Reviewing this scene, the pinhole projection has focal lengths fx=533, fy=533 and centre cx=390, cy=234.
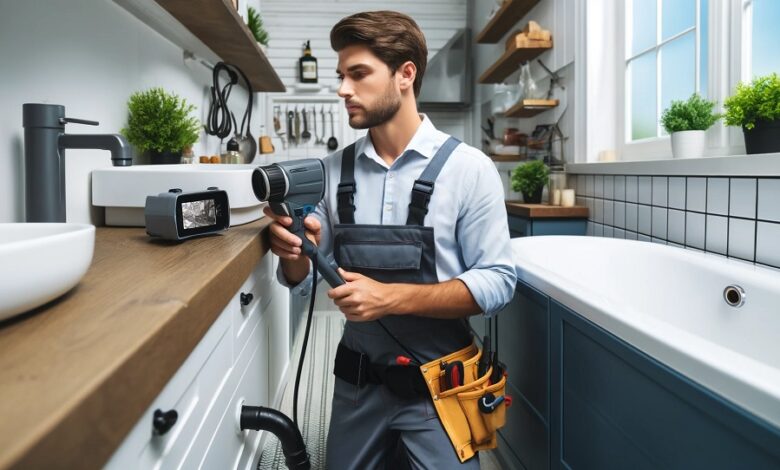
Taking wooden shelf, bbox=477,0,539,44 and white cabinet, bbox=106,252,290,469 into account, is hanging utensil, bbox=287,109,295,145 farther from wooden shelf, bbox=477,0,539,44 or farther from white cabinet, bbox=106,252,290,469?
white cabinet, bbox=106,252,290,469

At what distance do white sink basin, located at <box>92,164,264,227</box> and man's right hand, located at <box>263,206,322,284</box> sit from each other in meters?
0.15

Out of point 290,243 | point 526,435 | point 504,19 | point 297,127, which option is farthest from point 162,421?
point 297,127

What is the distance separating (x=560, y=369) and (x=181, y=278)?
99 centimetres

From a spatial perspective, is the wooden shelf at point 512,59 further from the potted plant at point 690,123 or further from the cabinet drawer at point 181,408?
the cabinet drawer at point 181,408

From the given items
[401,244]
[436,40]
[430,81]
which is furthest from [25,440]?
[436,40]

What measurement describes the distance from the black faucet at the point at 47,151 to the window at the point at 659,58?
2.10 meters

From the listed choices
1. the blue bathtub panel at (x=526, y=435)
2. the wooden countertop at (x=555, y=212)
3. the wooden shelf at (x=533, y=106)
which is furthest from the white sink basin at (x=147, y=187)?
the wooden shelf at (x=533, y=106)

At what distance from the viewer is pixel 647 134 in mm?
2637

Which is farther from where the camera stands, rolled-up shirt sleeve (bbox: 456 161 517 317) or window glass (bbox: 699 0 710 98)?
window glass (bbox: 699 0 710 98)

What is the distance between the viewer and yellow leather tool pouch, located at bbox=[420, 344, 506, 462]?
130 cm

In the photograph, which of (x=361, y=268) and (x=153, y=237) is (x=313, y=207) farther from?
(x=153, y=237)

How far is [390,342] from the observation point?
54.3 inches

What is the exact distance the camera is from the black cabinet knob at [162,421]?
24.4 inches

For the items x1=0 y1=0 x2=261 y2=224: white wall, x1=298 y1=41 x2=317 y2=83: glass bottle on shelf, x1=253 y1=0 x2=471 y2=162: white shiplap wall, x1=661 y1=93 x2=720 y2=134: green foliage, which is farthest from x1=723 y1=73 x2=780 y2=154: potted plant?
x1=298 y1=41 x2=317 y2=83: glass bottle on shelf
